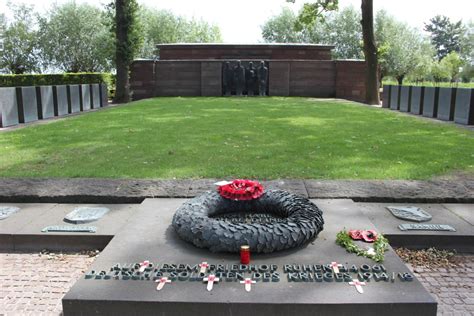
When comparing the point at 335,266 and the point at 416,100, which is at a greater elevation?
the point at 416,100

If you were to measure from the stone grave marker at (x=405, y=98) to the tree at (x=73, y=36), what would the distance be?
35.7 m

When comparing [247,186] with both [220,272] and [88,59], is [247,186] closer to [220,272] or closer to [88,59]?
[220,272]

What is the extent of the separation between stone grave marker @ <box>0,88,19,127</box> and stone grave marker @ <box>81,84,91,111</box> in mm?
4983

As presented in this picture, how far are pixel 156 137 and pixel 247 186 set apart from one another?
5921mm

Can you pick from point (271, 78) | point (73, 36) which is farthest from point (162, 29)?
point (271, 78)

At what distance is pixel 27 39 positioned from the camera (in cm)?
4797

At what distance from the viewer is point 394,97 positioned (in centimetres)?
1970

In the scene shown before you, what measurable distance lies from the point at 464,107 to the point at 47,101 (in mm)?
13730

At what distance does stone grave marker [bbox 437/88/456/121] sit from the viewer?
49.0 ft

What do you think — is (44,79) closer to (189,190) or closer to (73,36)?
(73,36)

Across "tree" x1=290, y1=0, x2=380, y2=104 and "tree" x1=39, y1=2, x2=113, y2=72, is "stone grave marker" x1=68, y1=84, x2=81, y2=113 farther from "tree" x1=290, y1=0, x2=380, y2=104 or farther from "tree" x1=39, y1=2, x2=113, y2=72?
"tree" x1=39, y1=2, x2=113, y2=72

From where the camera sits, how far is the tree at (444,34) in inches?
3851

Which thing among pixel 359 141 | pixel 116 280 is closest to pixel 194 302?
pixel 116 280

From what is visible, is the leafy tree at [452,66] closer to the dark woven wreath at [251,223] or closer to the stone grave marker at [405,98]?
the stone grave marker at [405,98]
